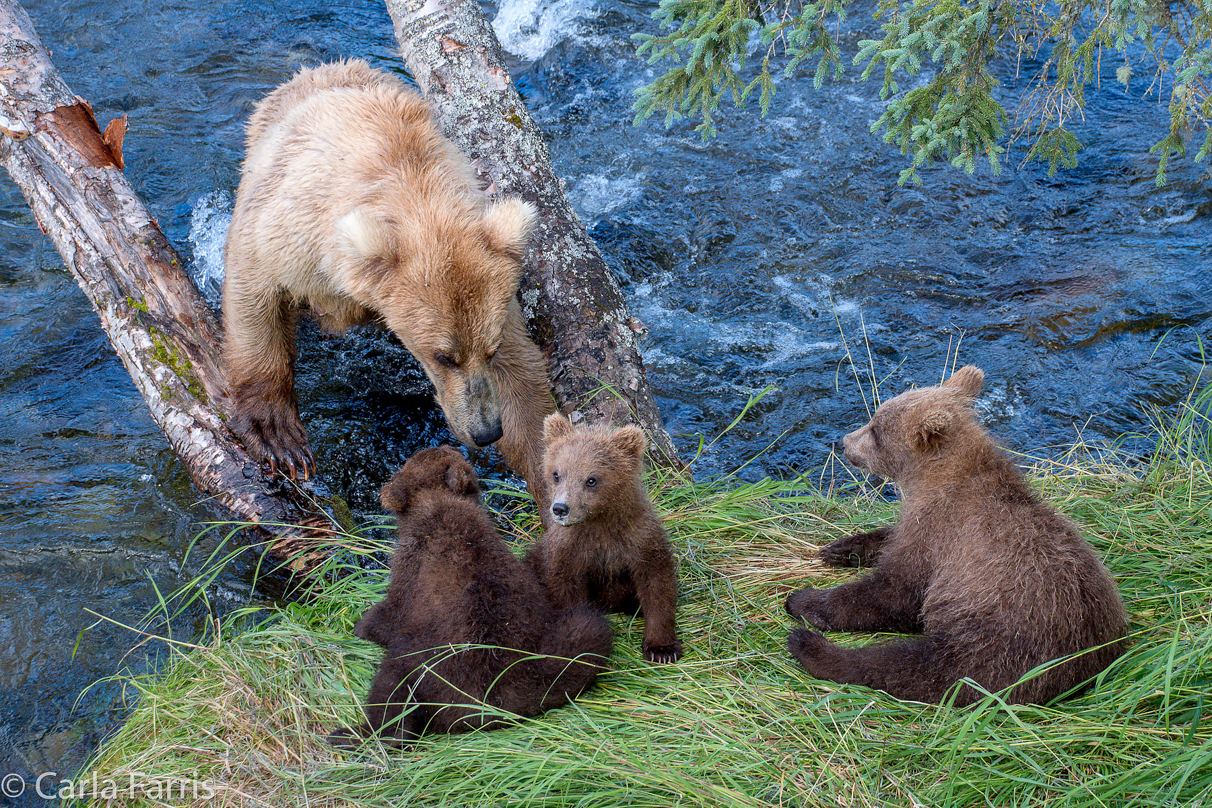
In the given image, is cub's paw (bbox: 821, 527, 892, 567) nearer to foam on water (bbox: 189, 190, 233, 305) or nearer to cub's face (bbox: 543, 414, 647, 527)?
cub's face (bbox: 543, 414, 647, 527)

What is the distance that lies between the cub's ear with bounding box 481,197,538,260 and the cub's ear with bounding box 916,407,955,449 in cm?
211

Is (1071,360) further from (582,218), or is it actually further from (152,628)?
(152,628)

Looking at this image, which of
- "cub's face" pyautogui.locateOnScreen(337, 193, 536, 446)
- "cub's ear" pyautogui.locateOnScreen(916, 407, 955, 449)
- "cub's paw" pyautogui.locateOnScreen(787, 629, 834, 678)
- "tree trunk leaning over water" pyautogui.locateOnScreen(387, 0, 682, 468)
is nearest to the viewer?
"cub's paw" pyautogui.locateOnScreen(787, 629, 834, 678)

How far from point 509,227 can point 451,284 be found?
1.46 feet

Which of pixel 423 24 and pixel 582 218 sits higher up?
pixel 423 24

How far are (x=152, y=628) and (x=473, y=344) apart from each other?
224 cm

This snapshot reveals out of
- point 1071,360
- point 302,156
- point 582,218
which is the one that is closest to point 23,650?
point 302,156

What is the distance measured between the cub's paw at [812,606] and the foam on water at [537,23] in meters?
8.98

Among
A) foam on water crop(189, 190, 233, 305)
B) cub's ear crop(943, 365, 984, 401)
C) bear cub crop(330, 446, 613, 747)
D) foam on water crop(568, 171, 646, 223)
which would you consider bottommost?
bear cub crop(330, 446, 613, 747)

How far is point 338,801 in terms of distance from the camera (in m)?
2.88

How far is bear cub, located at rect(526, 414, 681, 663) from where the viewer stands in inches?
136

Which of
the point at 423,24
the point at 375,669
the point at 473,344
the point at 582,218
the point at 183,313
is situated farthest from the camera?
the point at 582,218

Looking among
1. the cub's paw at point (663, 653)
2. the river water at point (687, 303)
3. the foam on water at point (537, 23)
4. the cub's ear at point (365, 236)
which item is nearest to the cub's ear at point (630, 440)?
the cub's paw at point (663, 653)

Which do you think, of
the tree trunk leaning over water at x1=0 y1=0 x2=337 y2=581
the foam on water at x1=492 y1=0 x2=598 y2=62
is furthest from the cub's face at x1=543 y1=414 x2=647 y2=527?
the foam on water at x1=492 y1=0 x2=598 y2=62
